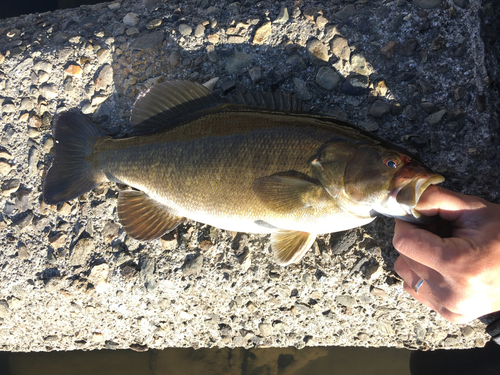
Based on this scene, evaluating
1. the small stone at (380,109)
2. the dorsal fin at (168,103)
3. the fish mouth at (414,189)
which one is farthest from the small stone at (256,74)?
the fish mouth at (414,189)

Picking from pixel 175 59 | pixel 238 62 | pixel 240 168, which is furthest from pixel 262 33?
pixel 240 168

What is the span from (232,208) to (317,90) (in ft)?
4.09

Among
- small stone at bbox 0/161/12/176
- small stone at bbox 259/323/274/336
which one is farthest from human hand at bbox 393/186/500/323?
small stone at bbox 0/161/12/176

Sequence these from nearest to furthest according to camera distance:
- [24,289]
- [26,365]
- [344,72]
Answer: [344,72], [24,289], [26,365]

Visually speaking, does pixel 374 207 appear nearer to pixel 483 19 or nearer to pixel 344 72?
pixel 344 72

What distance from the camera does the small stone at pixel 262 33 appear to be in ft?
9.55

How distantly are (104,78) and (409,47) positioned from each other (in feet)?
8.91

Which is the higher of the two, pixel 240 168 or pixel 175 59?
pixel 175 59

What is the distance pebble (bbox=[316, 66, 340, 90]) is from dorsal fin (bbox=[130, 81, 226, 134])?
0.85 m

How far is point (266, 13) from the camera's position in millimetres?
2949

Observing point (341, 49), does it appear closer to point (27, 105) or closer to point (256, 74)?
point (256, 74)

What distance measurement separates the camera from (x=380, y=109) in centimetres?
267

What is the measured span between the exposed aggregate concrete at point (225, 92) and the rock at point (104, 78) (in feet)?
0.03

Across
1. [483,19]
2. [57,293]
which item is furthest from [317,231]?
[57,293]
